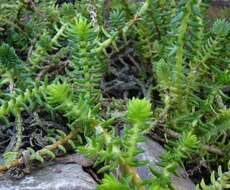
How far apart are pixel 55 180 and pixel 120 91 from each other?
16.3 inches

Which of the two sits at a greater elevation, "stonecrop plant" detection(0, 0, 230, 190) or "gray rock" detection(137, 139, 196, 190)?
"stonecrop plant" detection(0, 0, 230, 190)

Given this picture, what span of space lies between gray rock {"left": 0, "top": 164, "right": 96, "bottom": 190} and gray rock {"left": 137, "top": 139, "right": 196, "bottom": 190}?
0.12 metres

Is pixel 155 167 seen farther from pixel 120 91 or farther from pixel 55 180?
pixel 120 91

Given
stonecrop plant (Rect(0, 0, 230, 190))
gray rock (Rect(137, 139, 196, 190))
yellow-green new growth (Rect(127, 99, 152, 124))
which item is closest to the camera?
yellow-green new growth (Rect(127, 99, 152, 124))

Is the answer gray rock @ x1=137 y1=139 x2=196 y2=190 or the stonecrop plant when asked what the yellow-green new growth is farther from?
gray rock @ x1=137 y1=139 x2=196 y2=190

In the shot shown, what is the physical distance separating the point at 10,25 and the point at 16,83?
342 millimetres

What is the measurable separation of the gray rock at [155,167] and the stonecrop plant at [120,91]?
23mm

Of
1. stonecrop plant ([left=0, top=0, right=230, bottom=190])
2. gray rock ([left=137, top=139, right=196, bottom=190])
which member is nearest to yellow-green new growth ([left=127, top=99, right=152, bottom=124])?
stonecrop plant ([left=0, top=0, right=230, bottom=190])

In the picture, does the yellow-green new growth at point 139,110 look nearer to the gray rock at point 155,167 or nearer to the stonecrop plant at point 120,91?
the stonecrop plant at point 120,91

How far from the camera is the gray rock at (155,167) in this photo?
1.21m

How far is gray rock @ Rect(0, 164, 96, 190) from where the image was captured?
114cm

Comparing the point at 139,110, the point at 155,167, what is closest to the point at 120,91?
the point at 155,167

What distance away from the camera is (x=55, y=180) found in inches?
45.7

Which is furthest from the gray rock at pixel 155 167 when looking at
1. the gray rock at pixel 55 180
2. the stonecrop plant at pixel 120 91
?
the gray rock at pixel 55 180
